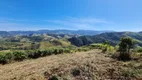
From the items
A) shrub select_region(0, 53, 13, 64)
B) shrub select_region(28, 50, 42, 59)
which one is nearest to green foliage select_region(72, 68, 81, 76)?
shrub select_region(0, 53, 13, 64)

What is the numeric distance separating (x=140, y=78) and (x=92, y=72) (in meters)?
4.17

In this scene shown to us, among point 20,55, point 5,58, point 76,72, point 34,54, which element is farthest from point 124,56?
point 5,58

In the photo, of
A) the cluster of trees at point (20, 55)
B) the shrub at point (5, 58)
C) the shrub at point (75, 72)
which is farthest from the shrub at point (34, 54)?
the shrub at point (75, 72)

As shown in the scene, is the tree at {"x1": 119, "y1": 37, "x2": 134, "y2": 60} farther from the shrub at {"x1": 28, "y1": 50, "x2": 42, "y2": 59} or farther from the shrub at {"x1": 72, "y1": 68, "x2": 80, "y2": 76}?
the shrub at {"x1": 28, "y1": 50, "x2": 42, "y2": 59}

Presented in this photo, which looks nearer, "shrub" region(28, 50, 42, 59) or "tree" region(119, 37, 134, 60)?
"tree" region(119, 37, 134, 60)

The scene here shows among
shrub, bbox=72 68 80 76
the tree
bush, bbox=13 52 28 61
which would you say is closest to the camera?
shrub, bbox=72 68 80 76

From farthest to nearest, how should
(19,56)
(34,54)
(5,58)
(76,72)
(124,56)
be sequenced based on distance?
(34,54), (19,56), (5,58), (124,56), (76,72)

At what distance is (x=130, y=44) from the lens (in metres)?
24.7

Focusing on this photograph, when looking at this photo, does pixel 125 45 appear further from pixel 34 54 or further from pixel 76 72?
pixel 34 54

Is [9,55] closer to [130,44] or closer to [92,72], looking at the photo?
[92,72]

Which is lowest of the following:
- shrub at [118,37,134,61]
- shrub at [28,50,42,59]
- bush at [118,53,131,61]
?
shrub at [28,50,42,59]

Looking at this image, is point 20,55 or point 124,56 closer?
point 124,56

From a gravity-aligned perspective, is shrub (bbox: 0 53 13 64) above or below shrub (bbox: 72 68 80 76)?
below

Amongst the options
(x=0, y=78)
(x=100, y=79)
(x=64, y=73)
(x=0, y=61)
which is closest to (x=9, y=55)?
(x=0, y=61)
